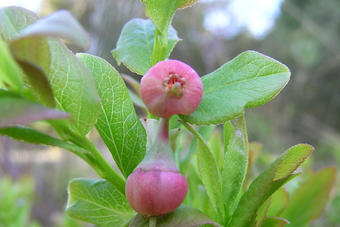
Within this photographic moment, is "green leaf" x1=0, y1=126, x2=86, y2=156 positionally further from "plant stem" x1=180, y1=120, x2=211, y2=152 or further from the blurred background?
the blurred background

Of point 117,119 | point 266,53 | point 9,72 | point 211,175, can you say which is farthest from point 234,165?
point 266,53

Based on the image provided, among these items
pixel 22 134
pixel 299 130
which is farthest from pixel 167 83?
pixel 299 130

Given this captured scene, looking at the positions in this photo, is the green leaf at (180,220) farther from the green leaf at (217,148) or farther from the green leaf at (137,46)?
the green leaf at (217,148)

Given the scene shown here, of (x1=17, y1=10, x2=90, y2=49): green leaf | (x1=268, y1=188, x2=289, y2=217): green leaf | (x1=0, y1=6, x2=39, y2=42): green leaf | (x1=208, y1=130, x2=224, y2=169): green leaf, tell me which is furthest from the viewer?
(x1=208, y1=130, x2=224, y2=169): green leaf

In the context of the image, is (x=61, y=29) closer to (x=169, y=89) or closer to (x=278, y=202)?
(x=169, y=89)

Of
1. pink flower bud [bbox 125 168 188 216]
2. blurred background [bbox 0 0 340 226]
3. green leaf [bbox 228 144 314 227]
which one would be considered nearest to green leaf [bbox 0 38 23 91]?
pink flower bud [bbox 125 168 188 216]

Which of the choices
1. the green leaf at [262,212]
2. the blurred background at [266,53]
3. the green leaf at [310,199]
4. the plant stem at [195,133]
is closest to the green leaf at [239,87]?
the plant stem at [195,133]

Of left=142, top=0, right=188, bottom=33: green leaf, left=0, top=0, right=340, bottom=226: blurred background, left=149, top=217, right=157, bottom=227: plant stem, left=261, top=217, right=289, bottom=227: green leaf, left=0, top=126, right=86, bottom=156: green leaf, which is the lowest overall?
left=261, top=217, right=289, bottom=227: green leaf
